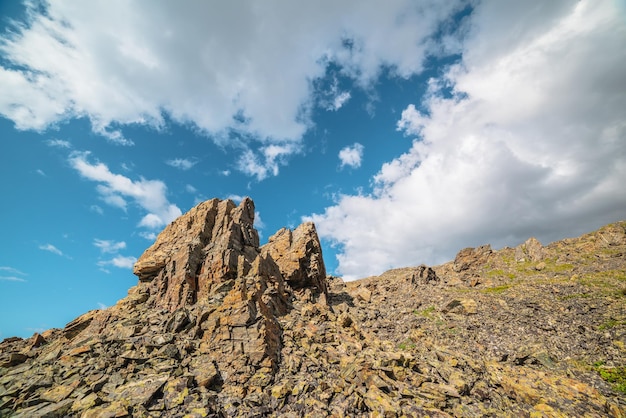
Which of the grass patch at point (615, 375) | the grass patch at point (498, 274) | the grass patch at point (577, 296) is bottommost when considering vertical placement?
the grass patch at point (615, 375)

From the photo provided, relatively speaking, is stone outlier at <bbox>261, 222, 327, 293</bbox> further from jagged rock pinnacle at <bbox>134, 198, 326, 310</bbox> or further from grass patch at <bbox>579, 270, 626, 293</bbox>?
grass patch at <bbox>579, 270, 626, 293</bbox>

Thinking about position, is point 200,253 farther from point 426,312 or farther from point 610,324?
point 610,324

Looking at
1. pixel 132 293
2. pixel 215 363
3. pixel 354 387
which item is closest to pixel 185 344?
pixel 215 363

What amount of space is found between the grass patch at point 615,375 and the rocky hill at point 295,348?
0.10 metres

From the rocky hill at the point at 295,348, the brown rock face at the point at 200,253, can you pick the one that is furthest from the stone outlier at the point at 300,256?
the brown rock face at the point at 200,253

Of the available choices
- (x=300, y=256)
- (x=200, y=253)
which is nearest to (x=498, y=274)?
(x=300, y=256)

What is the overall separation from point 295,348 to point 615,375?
25.6 metres

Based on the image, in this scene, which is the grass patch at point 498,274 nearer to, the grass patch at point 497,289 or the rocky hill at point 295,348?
the grass patch at point 497,289

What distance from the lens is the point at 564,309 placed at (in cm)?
3061

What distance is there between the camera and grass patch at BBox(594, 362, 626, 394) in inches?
758

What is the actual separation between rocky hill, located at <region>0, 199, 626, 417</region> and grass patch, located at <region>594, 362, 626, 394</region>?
10 centimetres

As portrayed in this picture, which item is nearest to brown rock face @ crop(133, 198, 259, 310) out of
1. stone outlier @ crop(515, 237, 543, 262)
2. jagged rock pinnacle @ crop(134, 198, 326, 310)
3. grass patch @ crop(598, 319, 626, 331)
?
jagged rock pinnacle @ crop(134, 198, 326, 310)

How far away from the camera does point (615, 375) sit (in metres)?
20.3

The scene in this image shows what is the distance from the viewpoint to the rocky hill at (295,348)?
665 inches
